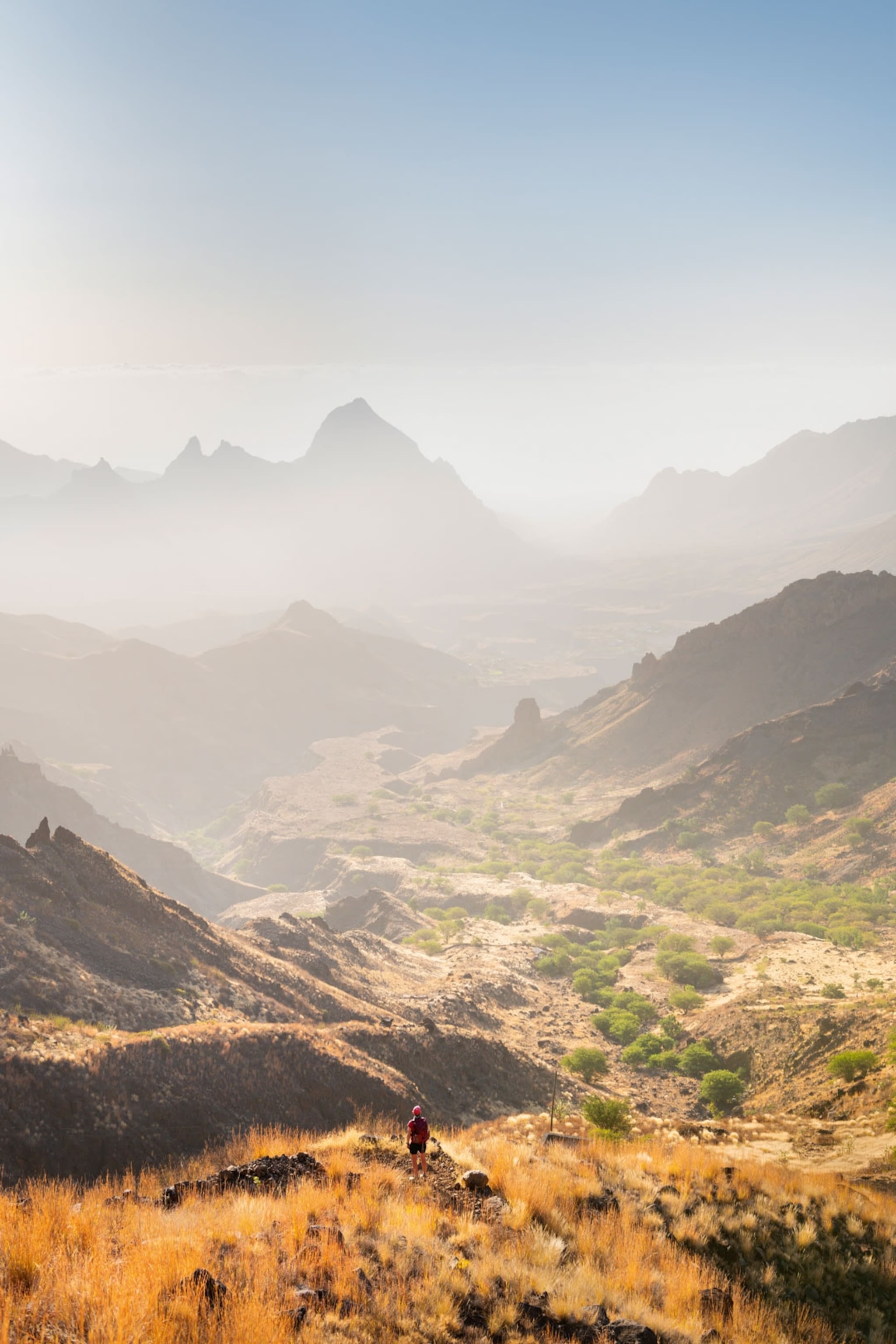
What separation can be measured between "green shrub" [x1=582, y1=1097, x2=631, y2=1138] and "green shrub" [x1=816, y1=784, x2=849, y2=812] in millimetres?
62452

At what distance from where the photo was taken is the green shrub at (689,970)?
44250 mm

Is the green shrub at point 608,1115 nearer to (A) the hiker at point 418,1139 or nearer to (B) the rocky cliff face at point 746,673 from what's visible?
(A) the hiker at point 418,1139

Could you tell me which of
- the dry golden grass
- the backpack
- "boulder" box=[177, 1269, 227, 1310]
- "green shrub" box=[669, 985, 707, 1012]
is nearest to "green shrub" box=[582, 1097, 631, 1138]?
the dry golden grass

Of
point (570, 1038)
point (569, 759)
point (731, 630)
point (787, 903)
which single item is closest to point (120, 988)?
point (570, 1038)

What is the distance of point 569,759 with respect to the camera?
118500mm

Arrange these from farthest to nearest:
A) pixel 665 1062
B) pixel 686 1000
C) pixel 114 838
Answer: pixel 114 838 < pixel 686 1000 < pixel 665 1062

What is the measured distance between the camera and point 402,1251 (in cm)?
834

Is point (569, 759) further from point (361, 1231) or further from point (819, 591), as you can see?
point (361, 1231)

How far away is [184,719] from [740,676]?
411 feet

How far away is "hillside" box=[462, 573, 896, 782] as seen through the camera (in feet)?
332

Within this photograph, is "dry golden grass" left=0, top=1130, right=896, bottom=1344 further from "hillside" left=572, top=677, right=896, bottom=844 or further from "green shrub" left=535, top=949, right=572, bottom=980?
Result: "hillside" left=572, top=677, right=896, bottom=844

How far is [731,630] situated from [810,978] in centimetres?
8449

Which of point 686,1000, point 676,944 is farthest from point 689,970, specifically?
point 676,944

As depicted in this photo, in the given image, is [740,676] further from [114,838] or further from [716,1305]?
[716,1305]
